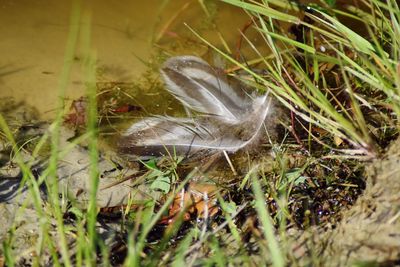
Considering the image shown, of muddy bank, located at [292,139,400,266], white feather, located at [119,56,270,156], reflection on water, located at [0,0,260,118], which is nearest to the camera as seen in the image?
muddy bank, located at [292,139,400,266]

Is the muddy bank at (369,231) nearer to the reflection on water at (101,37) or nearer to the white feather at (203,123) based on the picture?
the white feather at (203,123)

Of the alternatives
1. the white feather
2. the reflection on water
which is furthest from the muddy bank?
the reflection on water

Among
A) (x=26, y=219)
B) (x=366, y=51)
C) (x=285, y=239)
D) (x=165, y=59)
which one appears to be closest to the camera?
(x=285, y=239)

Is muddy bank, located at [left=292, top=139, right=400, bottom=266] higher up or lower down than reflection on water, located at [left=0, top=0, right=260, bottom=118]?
lower down

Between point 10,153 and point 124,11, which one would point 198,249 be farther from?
point 124,11

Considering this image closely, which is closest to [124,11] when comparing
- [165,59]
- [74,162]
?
[165,59]

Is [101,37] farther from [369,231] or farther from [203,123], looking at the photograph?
[369,231]

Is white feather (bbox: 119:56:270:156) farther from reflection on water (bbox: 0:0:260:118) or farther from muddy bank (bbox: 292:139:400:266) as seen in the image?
muddy bank (bbox: 292:139:400:266)

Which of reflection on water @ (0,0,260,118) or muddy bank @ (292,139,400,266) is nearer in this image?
muddy bank @ (292,139,400,266)

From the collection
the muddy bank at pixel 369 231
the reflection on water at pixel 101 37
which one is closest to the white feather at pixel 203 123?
the reflection on water at pixel 101 37
